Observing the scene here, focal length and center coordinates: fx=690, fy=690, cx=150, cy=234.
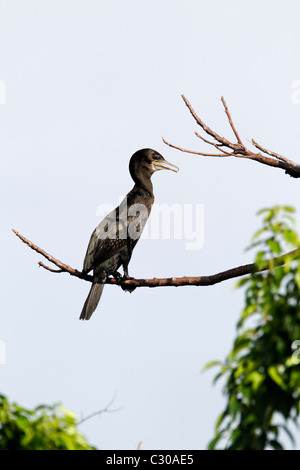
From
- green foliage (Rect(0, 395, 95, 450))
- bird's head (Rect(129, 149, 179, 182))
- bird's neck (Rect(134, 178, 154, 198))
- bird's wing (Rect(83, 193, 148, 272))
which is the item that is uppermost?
bird's head (Rect(129, 149, 179, 182))

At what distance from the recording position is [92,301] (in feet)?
19.1

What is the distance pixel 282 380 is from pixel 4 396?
1437 millimetres

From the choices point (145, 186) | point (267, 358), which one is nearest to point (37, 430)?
point (267, 358)

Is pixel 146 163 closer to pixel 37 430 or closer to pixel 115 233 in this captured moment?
pixel 115 233

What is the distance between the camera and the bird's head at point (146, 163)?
6625mm

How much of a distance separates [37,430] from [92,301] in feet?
8.76

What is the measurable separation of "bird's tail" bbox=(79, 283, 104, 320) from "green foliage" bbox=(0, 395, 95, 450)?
2.57m

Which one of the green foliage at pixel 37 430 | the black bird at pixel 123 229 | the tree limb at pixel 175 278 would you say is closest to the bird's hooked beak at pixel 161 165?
the black bird at pixel 123 229

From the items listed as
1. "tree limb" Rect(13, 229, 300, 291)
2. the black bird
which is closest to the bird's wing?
the black bird

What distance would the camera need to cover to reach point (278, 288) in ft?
8.11

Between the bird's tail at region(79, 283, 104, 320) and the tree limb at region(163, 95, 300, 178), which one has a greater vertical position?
the tree limb at region(163, 95, 300, 178)

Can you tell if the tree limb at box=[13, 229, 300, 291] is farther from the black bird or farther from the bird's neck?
the bird's neck

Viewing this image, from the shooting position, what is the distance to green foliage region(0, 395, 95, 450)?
3.16 metres
